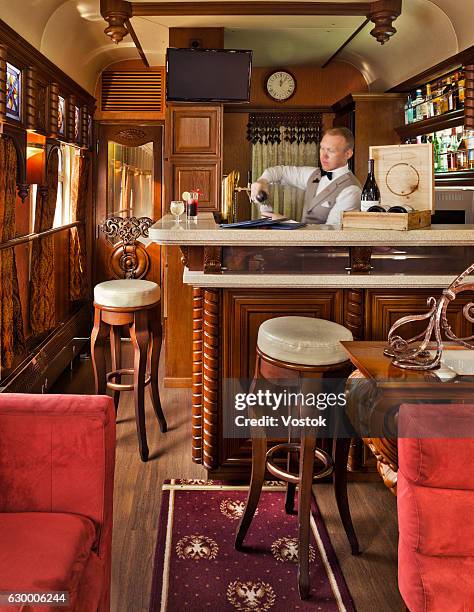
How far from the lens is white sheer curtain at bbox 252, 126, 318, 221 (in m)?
7.65

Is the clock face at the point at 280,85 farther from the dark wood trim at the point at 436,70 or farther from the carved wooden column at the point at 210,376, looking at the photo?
the carved wooden column at the point at 210,376

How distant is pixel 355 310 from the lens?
331 centimetres

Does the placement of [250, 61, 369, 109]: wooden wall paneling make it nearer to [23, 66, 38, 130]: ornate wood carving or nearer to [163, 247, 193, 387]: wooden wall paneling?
[163, 247, 193, 387]: wooden wall paneling

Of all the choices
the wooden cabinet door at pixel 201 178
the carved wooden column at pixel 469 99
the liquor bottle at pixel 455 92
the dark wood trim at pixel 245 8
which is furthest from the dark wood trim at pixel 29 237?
the liquor bottle at pixel 455 92

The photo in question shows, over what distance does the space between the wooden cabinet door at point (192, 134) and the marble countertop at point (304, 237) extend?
2504mm

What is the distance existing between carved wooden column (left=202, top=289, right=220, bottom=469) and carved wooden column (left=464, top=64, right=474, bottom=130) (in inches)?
106

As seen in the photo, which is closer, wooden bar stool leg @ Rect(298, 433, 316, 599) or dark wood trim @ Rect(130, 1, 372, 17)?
wooden bar stool leg @ Rect(298, 433, 316, 599)

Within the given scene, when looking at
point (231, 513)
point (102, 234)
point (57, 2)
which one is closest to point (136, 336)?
point (231, 513)

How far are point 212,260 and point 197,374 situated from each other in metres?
0.61

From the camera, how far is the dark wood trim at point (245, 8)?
4.82m

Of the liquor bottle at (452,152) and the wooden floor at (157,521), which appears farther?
the liquor bottle at (452,152)

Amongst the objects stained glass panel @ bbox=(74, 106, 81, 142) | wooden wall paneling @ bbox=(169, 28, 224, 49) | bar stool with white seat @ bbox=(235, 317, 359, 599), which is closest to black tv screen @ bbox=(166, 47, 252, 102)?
wooden wall paneling @ bbox=(169, 28, 224, 49)

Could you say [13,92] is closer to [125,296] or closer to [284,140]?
[125,296]

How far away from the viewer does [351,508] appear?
3266mm
